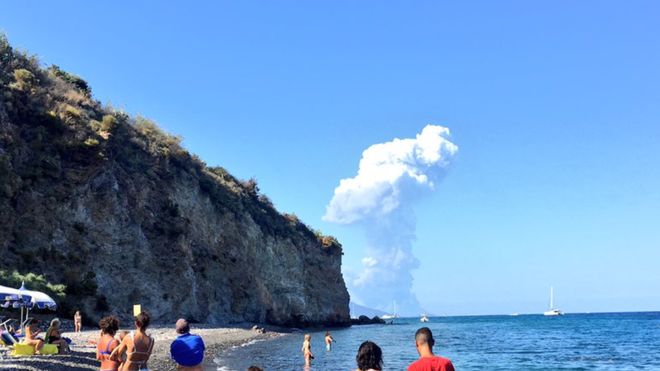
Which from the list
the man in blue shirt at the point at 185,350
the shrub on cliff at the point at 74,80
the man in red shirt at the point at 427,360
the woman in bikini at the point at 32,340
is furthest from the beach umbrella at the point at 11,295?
the shrub on cliff at the point at 74,80

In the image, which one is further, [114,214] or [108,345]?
[114,214]

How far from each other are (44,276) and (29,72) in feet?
51.0

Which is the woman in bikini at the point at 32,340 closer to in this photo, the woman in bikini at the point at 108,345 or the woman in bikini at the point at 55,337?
the woman in bikini at the point at 55,337

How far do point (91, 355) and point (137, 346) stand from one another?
964cm

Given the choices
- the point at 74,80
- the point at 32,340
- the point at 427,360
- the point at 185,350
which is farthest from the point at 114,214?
the point at 427,360

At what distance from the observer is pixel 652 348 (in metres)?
40.0

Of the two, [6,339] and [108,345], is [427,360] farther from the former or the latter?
[6,339]

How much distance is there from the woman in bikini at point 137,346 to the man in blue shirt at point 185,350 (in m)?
0.60

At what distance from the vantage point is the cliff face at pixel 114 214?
30281mm

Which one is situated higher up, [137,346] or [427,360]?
[427,360]

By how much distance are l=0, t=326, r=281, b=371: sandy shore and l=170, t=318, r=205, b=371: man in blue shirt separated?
5578 mm

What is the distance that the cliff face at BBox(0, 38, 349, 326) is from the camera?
30281 millimetres

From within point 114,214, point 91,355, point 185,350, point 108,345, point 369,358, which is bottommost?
point 91,355

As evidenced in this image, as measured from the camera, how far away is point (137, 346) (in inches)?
306
